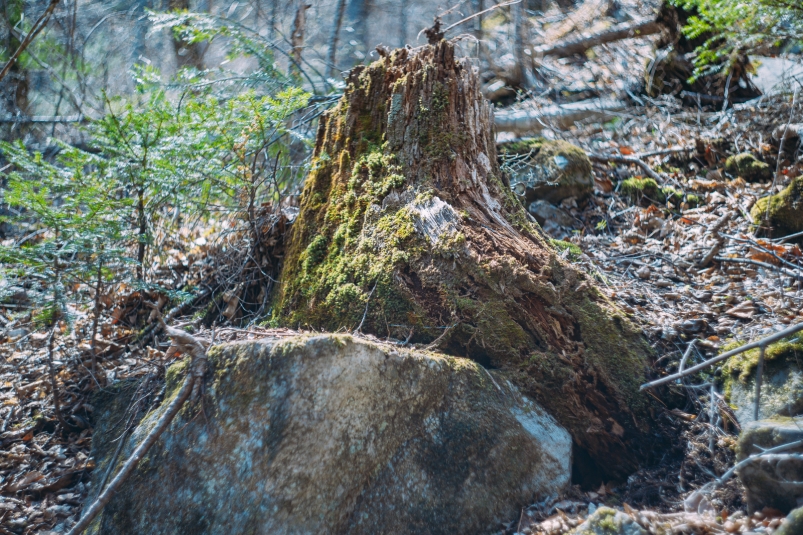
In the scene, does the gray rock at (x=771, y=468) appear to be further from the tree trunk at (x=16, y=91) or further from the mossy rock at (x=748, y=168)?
the tree trunk at (x=16, y=91)

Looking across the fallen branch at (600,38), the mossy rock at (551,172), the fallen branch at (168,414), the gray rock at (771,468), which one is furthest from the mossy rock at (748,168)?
the fallen branch at (168,414)

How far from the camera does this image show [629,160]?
6918 millimetres

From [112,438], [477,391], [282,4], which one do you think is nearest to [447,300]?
[477,391]

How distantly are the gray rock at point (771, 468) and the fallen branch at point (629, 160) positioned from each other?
4.58 m

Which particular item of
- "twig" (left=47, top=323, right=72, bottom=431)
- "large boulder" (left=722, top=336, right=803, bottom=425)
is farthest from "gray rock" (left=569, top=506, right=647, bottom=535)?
"twig" (left=47, top=323, right=72, bottom=431)

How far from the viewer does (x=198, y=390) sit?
274 centimetres

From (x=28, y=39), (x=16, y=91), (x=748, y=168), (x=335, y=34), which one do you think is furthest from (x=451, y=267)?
(x=16, y=91)

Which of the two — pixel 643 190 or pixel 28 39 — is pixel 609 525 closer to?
pixel 643 190

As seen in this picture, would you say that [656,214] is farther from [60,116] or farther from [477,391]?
[60,116]

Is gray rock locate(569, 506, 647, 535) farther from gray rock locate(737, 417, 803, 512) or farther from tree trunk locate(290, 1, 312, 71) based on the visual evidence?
tree trunk locate(290, 1, 312, 71)

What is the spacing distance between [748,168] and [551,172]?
7.41 ft

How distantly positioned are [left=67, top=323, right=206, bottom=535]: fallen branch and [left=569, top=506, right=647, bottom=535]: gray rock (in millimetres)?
1970

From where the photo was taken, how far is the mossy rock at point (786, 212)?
190 inches

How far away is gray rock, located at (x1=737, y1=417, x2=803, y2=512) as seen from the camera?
234 cm
